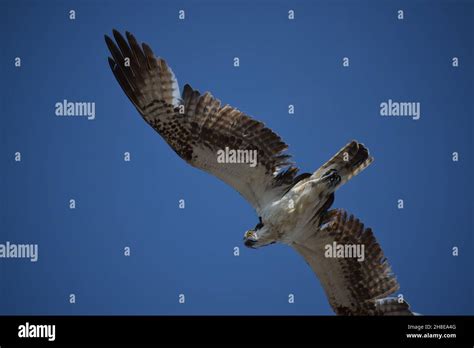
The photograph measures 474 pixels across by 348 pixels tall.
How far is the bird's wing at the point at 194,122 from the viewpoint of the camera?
11070mm

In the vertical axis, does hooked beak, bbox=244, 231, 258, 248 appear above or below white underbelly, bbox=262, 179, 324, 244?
below

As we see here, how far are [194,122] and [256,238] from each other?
1690mm

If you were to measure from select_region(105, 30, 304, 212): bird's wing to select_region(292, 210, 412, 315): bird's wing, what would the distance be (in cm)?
98

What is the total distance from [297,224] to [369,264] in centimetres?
123

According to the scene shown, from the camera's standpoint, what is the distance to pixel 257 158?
11.4 meters

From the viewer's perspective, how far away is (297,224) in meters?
11.7

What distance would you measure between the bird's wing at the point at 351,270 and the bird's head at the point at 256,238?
879mm

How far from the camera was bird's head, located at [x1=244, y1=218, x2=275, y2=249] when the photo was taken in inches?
447

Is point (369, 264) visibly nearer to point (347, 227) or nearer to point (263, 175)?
point (347, 227)
